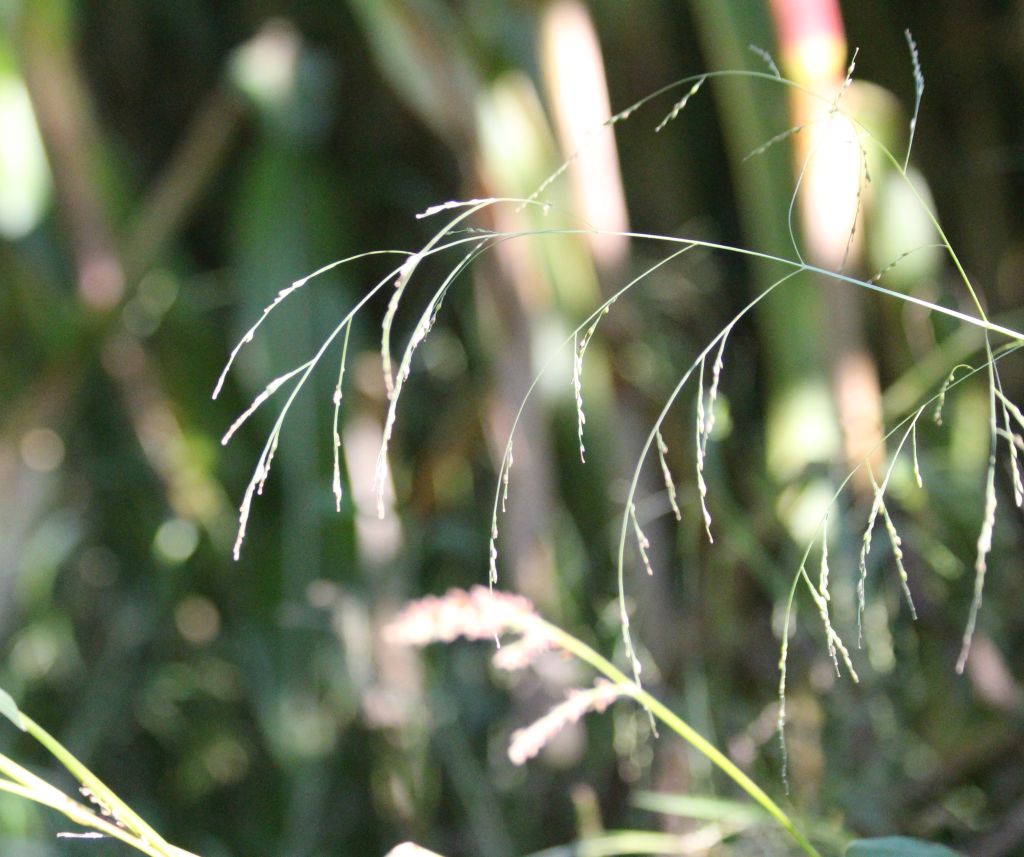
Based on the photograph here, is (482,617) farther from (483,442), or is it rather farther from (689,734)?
(483,442)

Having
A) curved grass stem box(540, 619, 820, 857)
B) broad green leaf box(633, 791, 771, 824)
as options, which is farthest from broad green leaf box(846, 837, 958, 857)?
broad green leaf box(633, 791, 771, 824)

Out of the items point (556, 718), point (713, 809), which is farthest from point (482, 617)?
point (713, 809)

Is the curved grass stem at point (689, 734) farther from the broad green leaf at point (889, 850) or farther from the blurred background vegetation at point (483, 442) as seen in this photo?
the blurred background vegetation at point (483, 442)

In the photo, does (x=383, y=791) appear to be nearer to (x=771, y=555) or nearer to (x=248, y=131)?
(x=771, y=555)

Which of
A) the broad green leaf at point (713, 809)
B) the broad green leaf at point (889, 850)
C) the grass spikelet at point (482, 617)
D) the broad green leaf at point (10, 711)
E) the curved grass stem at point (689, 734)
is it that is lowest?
the broad green leaf at point (713, 809)

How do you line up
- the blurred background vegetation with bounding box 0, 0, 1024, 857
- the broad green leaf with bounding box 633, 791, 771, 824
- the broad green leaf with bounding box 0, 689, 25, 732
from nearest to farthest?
the broad green leaf with bounding box 0, 689, 25, 732
the broad green leaf with bounding box 633, 791, 771, 824
the blurred background vegetation with bounding box 0, 0, 1024, 857

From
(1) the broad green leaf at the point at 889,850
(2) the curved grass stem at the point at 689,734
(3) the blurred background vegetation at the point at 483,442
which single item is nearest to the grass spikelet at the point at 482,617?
(2) the curved grass stem at the point at 689,734

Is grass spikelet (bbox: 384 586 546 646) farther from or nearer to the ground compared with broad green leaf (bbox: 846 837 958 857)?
farther from the ground

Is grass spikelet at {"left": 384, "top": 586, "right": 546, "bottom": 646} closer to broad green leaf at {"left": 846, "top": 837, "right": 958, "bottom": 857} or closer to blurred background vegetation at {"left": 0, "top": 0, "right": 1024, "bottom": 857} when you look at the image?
broad green leaf at {"left": 846, "top": 837, "right": 958, "bottom": 857}

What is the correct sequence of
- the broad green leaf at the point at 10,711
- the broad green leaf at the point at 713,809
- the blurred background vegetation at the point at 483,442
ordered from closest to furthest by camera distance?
the broad green leaf at the point at 10,711 < the broad green leaf at the point at 713,809 < the blurred background vegetation at the point at 483,442
